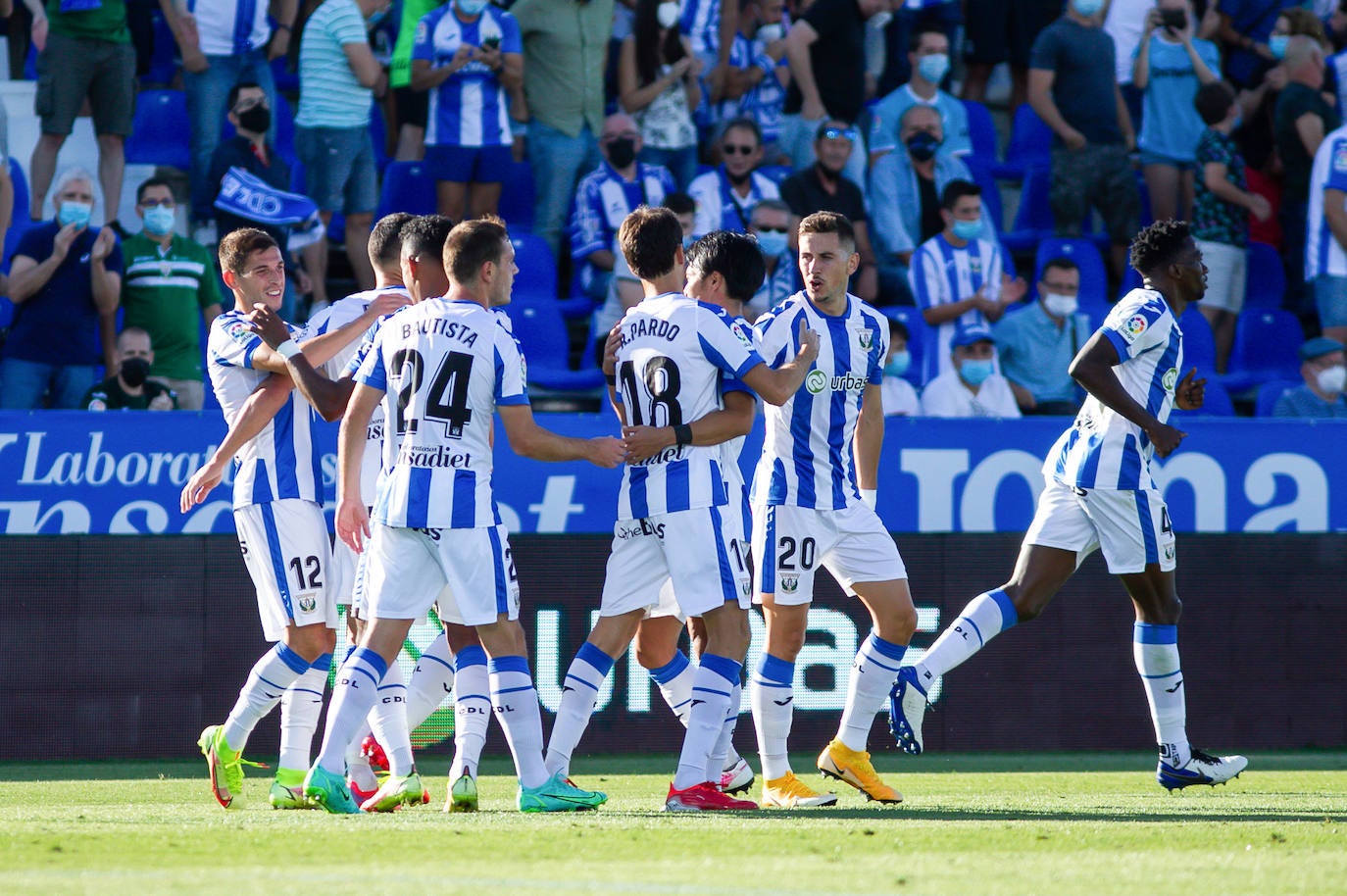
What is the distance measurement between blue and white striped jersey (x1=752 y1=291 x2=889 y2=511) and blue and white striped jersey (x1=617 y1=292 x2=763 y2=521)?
2.00 feet

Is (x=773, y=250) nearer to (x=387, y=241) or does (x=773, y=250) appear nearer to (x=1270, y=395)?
(x=1270, y=395)

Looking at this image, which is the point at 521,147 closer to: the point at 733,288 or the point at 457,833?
the point at 733,288

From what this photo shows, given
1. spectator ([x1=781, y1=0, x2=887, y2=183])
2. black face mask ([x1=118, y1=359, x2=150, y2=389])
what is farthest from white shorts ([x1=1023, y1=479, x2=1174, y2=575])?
spectator ([x1=781, y1=0, x2=887, y2=183])

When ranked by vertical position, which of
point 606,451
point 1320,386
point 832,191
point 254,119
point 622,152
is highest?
point 254,119

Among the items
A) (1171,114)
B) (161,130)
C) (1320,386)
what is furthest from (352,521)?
(1171,114)

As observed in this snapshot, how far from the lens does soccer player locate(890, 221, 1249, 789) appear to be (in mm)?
7301

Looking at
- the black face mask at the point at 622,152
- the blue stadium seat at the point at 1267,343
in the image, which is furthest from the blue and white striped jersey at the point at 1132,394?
the blue stadium seat at the point at 1267,343

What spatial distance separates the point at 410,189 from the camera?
13.2 m

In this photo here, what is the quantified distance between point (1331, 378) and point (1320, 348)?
24 centimetres

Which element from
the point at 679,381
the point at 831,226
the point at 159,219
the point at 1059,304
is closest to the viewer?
A: the point at 679,381

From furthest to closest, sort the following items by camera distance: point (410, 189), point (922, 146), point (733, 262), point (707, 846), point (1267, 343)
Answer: point (922, 146)
point (1267, 343)
point (410, 189)
point (733, 262)
point (707, 846)

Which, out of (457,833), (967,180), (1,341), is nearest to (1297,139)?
(967,180)

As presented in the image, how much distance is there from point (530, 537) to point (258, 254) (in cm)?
341

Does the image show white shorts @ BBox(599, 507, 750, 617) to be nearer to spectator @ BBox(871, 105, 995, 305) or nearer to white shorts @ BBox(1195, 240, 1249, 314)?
spectator @ BBox(871, 105, 995, 305)
